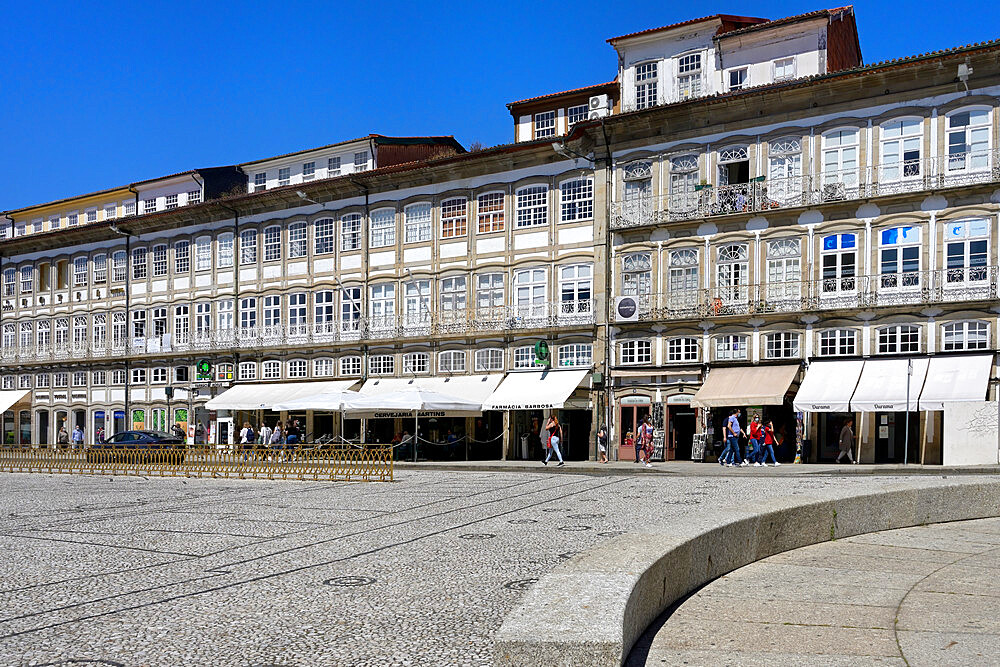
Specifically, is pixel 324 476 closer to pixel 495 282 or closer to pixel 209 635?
pixel 495 282

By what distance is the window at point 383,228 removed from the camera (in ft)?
139

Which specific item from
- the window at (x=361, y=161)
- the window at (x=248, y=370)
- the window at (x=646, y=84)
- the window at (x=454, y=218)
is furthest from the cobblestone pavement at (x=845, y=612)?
the window at (x=248, y=370)

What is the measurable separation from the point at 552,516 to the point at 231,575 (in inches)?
231

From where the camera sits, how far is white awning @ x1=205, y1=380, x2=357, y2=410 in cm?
4144

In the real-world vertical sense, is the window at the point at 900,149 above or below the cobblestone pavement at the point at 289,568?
above

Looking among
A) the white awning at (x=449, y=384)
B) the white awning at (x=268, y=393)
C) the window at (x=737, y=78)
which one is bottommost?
the white awning at (x=268, y=393)

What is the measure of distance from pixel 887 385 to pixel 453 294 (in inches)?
663

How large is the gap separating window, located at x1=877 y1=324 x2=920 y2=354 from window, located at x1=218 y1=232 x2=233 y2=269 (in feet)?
92.9

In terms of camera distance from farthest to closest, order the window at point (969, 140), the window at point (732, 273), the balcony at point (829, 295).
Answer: the window at point (732, 273) < the window at point (969, 140) < the balcony at point (829, 295)

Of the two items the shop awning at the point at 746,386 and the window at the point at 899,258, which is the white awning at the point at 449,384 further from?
the window at the point at 899,258

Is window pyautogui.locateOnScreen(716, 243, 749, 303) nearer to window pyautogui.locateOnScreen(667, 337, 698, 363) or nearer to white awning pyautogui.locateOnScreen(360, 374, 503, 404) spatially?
window pyautogui.locateOnScreen(667, 337, 698, 363)

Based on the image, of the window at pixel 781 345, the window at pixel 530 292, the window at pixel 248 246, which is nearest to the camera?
the window at pixel 781 345

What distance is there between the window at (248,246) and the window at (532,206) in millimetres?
13486

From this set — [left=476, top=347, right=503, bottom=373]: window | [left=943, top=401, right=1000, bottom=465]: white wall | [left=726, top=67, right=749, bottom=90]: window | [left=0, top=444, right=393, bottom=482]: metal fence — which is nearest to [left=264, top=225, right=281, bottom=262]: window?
[left=476, top=347, right=503, bottom=373]: window
